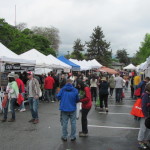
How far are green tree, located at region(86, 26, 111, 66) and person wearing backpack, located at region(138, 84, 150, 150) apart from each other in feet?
227

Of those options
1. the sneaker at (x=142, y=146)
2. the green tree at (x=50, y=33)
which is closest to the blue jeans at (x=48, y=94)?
the sneaker at (x=142, y=146)

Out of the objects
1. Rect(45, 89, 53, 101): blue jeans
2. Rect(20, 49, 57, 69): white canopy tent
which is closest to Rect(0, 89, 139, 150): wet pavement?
Rect(45, 89, 53, 101): blue jeans

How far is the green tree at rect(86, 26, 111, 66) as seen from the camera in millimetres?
75438

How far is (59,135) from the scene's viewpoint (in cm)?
674

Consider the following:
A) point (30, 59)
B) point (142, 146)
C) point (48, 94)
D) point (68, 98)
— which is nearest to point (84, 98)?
point (68, 98)

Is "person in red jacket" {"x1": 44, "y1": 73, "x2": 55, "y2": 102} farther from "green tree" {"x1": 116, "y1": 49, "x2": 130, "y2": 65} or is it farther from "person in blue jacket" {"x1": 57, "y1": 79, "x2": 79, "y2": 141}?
"green tree" {"x1": 116, "y1": 49, "x2": 130, "y2": 65}

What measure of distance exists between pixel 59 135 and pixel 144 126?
2.47 m

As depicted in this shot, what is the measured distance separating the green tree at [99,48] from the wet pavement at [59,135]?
6642cm

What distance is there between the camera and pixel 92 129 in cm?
754

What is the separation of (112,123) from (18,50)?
31987 millimetres

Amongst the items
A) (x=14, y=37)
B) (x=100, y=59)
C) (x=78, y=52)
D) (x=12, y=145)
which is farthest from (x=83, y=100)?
(x=78, y=52)

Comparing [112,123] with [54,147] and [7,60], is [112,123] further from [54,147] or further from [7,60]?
[7,60]

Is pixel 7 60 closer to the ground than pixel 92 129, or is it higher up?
higher up

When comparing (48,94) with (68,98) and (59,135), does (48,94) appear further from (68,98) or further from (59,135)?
(68,98)
